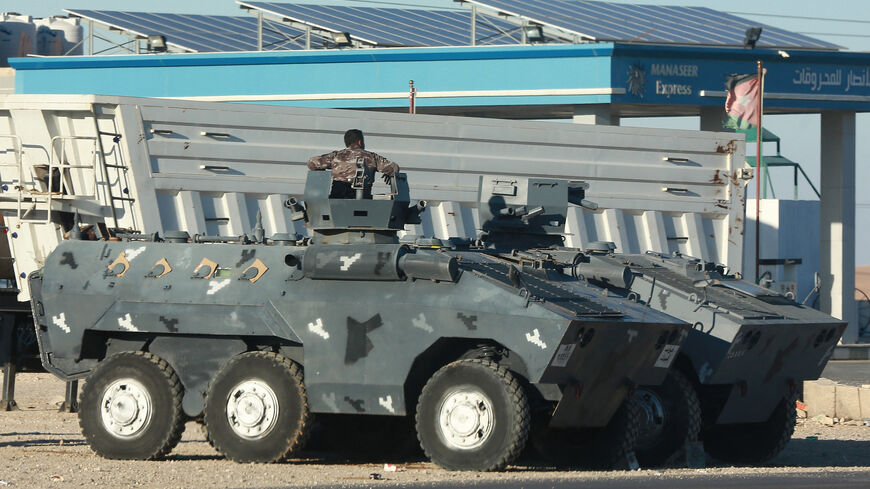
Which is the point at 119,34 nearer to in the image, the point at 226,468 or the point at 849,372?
the point at 849,372

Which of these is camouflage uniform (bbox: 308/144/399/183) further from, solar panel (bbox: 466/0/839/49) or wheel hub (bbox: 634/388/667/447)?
solar panel (bbox: 466/0/839/49)

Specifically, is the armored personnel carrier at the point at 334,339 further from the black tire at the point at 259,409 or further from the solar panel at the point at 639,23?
the solar panel at the point at 639,23

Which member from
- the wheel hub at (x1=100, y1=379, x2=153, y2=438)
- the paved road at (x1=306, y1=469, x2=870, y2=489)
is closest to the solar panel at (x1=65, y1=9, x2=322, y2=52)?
the wheel hub at (x1=100, y1=379, x2=153, y2=438)

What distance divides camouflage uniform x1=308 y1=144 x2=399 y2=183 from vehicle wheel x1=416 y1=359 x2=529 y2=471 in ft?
6.53

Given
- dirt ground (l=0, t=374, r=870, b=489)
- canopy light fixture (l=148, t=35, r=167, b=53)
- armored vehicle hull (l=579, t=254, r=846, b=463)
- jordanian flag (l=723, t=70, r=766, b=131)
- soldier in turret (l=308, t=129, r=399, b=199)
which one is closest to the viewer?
dirt ground (l=0, t=374, r=870, b=489)

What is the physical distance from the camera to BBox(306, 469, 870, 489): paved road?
35.2ft

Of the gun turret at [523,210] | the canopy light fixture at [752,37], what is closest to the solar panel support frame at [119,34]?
the canopy light fixture at [752,37]

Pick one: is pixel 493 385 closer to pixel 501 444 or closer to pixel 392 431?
pixel 501 444

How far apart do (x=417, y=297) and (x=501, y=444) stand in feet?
4.29

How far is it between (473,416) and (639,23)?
769 inches

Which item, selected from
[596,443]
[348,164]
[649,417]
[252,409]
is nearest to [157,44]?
[348,164]

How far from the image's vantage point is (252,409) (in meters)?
12.6

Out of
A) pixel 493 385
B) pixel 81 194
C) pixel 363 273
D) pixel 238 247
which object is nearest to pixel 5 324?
pixel 81 194

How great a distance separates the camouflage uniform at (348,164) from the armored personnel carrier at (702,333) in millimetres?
1315
